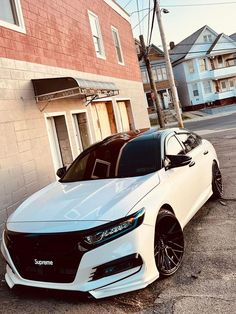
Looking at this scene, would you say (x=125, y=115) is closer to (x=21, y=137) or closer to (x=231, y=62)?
(x=21, y=137)

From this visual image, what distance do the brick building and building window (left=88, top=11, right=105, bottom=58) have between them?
2cm

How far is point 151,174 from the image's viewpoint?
4359 millimetres

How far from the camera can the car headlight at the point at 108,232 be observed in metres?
3.30

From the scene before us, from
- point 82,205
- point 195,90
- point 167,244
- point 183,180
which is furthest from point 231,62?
point 82,205

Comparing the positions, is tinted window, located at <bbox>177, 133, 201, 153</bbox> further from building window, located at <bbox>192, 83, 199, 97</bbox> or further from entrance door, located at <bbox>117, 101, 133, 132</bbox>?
building window, located at <bbox>192, 83, 199, 97</bbox>

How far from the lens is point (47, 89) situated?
8.19 m

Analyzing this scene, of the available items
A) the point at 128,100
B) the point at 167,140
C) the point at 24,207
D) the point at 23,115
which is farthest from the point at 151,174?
the point at 128,100

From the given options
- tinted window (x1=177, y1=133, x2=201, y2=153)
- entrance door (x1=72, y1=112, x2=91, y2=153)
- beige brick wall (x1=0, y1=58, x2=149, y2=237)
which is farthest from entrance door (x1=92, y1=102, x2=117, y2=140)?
tinted window (x1=177, y1=133, x2=201, y2=153)

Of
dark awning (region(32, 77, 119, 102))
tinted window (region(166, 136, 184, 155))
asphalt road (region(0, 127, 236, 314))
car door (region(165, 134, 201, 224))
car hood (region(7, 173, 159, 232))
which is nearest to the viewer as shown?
asphalt road (region(0, 127, 236, 314))

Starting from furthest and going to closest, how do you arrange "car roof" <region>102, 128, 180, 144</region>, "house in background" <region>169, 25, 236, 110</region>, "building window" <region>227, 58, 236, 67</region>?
"building window" <region>227, 58, 236, 67</region> < "house in background" <region>169, 25, 236, 110</region> < "car roof" <region>102, 128, 180, 144</region>

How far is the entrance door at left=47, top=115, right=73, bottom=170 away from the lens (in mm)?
9252

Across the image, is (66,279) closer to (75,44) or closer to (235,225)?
(235,225)

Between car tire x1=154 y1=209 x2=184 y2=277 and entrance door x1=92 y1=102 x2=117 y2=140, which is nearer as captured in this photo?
car tire x1=154 y1=209 x2=184 y2=277

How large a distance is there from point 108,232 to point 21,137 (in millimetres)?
4739
